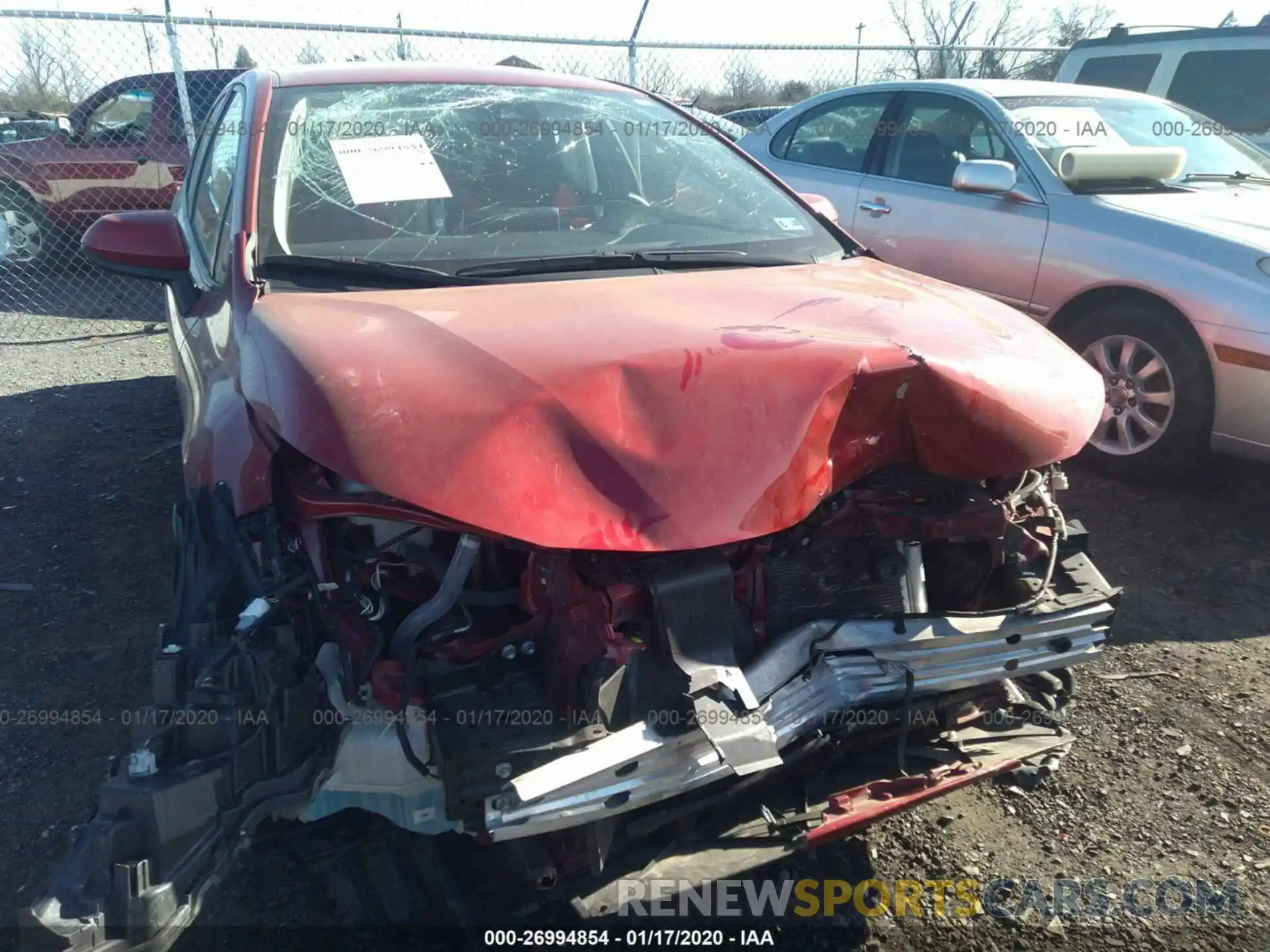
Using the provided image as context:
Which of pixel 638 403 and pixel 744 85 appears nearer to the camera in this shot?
pixel 638 403

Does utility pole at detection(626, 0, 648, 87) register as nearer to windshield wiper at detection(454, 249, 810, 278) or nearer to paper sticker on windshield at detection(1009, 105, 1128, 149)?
paper sticker on windshield at detection(1009, 105, 1128, 149)

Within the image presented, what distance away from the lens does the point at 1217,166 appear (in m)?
5.15

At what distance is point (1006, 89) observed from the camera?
209 inches

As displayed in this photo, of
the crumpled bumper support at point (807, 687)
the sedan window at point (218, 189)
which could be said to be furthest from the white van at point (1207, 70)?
the crumpled bumper support at point (807, 687)

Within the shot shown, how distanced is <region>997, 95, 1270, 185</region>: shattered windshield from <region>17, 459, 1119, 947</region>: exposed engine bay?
356 cm

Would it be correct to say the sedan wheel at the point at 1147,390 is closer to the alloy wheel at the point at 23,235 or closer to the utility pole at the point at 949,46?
the utility pole at the point at 949,46

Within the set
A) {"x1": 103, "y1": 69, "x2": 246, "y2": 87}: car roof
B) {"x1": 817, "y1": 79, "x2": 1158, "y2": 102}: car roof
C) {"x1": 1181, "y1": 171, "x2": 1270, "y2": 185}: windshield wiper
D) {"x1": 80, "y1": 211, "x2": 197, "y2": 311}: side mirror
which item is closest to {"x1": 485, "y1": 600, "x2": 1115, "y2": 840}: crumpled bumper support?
{"x1": 80, "y1": 211, "x2": 197, "y2": 311}: side mirror

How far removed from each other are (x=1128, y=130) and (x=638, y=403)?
4.60 m

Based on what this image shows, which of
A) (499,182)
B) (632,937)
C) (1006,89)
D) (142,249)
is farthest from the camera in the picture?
(1006,89)

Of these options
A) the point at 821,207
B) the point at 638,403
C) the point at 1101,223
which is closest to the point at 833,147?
the point at 1101,223

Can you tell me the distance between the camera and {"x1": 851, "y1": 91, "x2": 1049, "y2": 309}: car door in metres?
4.80

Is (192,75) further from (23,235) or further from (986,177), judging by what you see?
(986,177)

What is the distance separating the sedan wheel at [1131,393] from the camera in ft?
13.9

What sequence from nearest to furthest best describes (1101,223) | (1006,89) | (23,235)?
(1101,223) < (1006,89) < (23,235)
